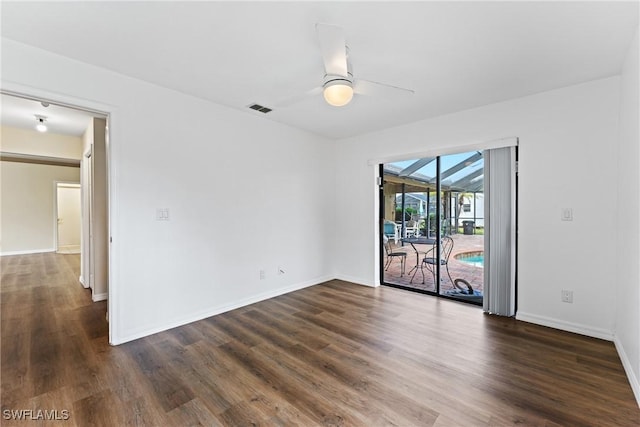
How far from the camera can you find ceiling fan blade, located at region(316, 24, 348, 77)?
1.51 metres

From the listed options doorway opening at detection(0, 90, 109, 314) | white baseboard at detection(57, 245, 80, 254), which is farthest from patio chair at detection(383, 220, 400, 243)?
white baseboard at detection(57, 245, 80, 254)

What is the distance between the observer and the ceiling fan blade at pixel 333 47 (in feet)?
4.94

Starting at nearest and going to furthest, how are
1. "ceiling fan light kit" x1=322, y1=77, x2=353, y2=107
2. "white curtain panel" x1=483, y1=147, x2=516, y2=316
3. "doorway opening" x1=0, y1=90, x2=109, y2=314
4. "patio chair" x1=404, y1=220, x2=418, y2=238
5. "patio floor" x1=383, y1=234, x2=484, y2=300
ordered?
"ceiling fan light kit" x1=322, y1=77, x2=353, y2=107
"white curtain panel" x1=483, y1=147, x2=516, y2=316
"doorway opening" x1=0, y1=90, x2=109, y2=314
"patio floor" x1=383, y1=234, x2=484, y2=300
"patio chair" x1=404, y1=220, x2=418, y2=238

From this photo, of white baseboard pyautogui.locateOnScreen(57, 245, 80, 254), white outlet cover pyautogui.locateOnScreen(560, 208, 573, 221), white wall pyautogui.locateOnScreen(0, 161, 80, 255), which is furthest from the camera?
white baseboard pyautogui.locateOnScreen(57, 245, 80, 254)

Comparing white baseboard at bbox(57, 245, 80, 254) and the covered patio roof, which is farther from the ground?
the covered patio roof

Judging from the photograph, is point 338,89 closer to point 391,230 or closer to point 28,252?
point 391,230

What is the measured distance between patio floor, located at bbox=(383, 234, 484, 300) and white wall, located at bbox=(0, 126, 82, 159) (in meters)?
6.14

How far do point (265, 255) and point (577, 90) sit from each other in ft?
13.1

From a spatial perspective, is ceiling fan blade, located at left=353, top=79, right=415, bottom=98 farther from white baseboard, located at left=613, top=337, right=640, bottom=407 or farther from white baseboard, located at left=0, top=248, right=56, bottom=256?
white baseboard, located at left=0, top=248, right=56, bottom=256

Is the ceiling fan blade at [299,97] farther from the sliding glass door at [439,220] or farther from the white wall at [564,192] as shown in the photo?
the sliding glass door at [439,220]

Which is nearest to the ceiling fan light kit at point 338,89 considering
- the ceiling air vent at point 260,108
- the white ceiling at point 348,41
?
the white ceiling at point 348,41

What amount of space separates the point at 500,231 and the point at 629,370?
1.53m

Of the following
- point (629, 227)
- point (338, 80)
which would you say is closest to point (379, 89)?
point (338, 80)

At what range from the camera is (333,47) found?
1.67 meters
